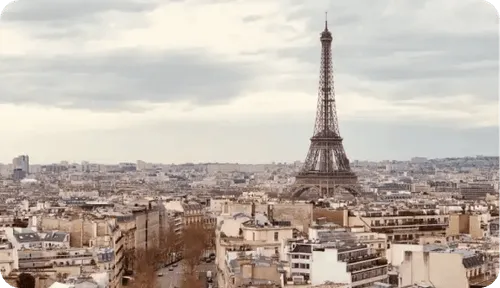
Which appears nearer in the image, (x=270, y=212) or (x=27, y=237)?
(x=27, y=237)

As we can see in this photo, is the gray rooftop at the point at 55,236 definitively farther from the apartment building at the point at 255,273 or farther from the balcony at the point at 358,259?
the balcony at the point at 358,259

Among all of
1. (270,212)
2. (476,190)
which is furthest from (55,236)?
(476,190)

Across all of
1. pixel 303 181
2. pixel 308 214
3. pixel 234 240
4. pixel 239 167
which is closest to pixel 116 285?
pixel 234 240

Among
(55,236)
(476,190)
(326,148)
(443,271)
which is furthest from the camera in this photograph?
(476,190)

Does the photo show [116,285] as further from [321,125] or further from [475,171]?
[475,171]

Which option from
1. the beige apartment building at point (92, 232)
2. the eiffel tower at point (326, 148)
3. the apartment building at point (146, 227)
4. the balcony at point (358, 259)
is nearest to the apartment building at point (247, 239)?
the balcony at point (358, 259)

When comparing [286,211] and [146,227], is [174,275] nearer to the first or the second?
[286,211]

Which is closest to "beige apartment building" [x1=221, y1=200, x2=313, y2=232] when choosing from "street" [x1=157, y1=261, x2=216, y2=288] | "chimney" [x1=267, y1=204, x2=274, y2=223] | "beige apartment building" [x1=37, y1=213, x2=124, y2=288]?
"chimney" [x1=267, y1=204, x2=274, y2=223]
